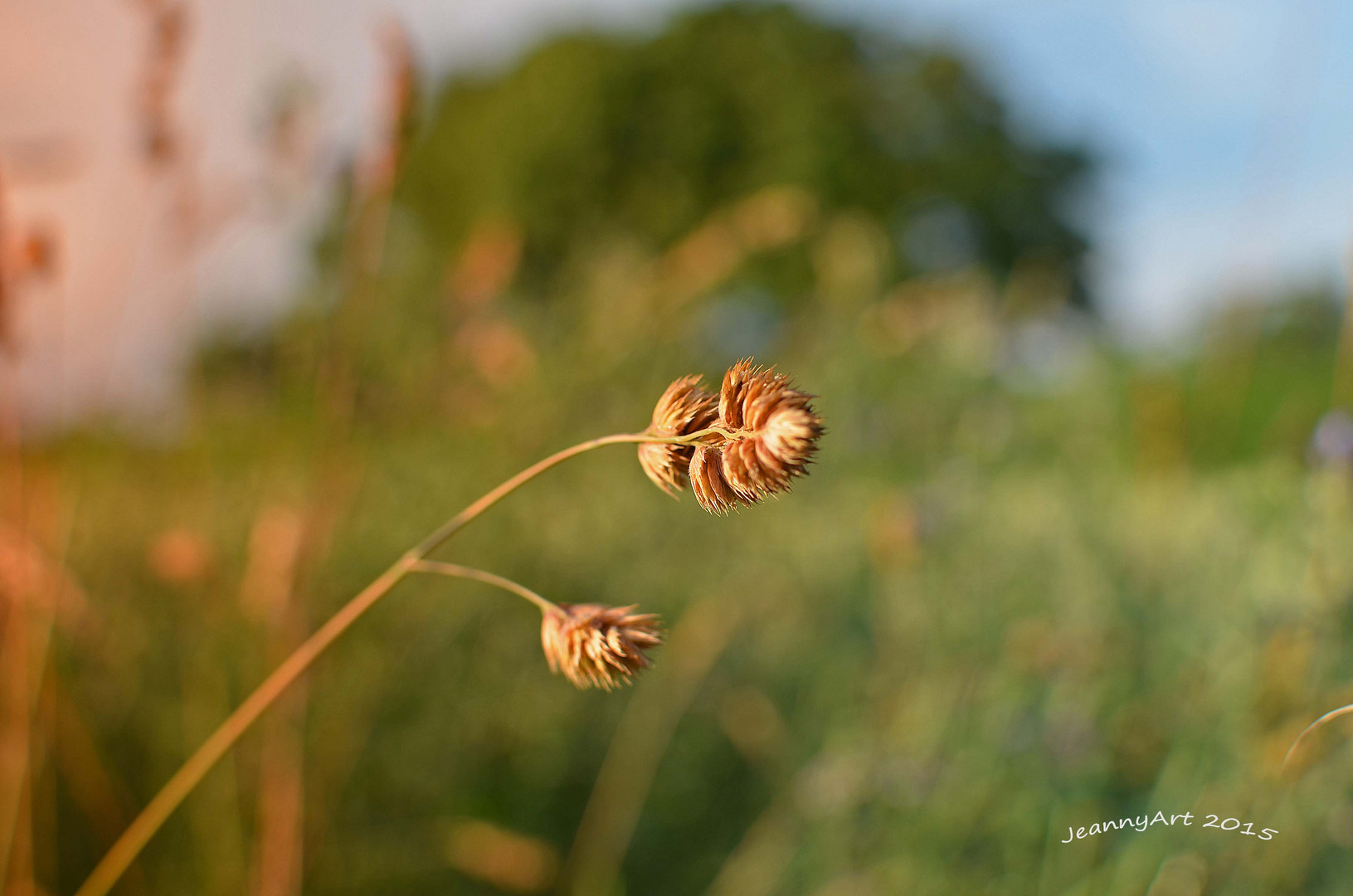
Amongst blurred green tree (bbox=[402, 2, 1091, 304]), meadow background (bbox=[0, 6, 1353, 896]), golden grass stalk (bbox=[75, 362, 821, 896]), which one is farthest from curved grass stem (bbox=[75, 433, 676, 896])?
blurred green tree (bbox=[402, 2, 1091, 304])

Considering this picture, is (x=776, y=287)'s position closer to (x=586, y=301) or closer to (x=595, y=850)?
(x=586, y=301)

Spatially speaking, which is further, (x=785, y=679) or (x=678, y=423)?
(x=785, y=679)

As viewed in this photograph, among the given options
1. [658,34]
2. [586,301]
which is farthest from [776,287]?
[586,301]

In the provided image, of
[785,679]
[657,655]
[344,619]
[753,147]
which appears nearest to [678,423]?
[344,619]

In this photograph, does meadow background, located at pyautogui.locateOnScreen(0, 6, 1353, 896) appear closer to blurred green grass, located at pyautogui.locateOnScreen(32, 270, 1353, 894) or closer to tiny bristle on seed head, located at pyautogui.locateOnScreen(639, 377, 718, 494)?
blurred green grass, located at pyautogui.locateOnScreen(32, 270, 1353, 894)

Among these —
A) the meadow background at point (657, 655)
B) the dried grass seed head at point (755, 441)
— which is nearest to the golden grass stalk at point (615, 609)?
the dried grass seed head at point (755, 441)

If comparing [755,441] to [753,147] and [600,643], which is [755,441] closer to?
[600,643]
